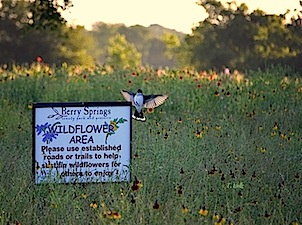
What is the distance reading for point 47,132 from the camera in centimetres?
604

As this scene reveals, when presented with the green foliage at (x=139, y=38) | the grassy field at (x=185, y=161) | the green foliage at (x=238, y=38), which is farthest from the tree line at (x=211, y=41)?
the grassy field at (x=185, y=161)

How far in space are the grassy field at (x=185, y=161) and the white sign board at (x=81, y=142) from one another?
0.13 meters

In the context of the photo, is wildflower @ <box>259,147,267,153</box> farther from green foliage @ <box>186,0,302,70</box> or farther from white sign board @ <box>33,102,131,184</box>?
green foliage @ <box>186,0,302,70</box>

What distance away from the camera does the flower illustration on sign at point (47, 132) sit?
603 cm

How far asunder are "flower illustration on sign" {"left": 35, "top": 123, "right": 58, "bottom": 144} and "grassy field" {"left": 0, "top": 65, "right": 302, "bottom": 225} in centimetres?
41

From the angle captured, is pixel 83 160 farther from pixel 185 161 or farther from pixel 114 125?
pixel 185 161

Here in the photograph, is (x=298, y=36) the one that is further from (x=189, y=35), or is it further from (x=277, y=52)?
(x=189, y=35)

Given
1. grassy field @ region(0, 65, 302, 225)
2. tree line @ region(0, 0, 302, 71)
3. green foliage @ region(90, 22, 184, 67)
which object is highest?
green foliage @ region(90, 22, 184, 67)

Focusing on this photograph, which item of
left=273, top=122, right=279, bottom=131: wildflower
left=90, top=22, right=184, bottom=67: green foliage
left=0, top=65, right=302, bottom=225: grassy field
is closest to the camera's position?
left=0, top=65, right=302, bottom=225: grassy field

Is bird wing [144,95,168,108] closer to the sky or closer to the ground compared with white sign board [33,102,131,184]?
closer to the sky

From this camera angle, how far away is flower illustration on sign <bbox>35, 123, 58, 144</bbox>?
6027 mm

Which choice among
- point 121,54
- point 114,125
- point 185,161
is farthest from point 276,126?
point 121,54

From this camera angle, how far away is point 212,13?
4525cm

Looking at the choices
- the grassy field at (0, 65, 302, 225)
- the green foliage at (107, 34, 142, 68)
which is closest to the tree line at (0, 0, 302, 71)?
the green foliage at (107, 34, 142, 68)
